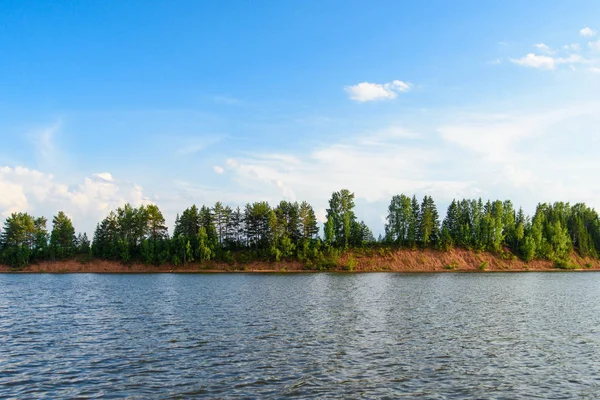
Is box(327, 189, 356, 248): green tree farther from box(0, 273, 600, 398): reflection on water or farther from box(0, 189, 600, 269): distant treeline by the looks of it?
box(0, 273, 600, 398): reflection on water

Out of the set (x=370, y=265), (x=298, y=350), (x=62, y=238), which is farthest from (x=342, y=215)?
(x=298, y=350)

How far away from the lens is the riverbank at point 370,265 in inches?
6526

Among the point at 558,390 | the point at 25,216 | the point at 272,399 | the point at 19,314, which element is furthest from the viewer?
the point at 25,216

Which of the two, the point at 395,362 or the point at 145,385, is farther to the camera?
the point at 395,362

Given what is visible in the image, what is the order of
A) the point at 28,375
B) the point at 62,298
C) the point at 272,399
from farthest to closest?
the point at 62,298 < the point at 28,375 < the point at 272,399

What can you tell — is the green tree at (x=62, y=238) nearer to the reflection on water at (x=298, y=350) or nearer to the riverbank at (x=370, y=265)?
the riverbank at (x=370, y=265)

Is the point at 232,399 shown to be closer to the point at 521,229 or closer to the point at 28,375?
the point at 28,375

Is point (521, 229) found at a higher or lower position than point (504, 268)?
higher

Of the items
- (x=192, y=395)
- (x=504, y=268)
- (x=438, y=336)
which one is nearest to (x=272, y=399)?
(x=192, y=395)

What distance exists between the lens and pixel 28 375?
27.6 meters

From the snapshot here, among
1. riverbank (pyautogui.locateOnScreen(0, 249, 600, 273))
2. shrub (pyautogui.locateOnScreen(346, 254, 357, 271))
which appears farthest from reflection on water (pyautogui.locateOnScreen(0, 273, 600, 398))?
riverbank (pyautogui.locateOnScreen(0, 249, 600, 273))

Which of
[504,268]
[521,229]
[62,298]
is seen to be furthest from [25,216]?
[521,229]

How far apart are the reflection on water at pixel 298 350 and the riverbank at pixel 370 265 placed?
339ft

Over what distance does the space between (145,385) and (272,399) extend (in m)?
8.00
